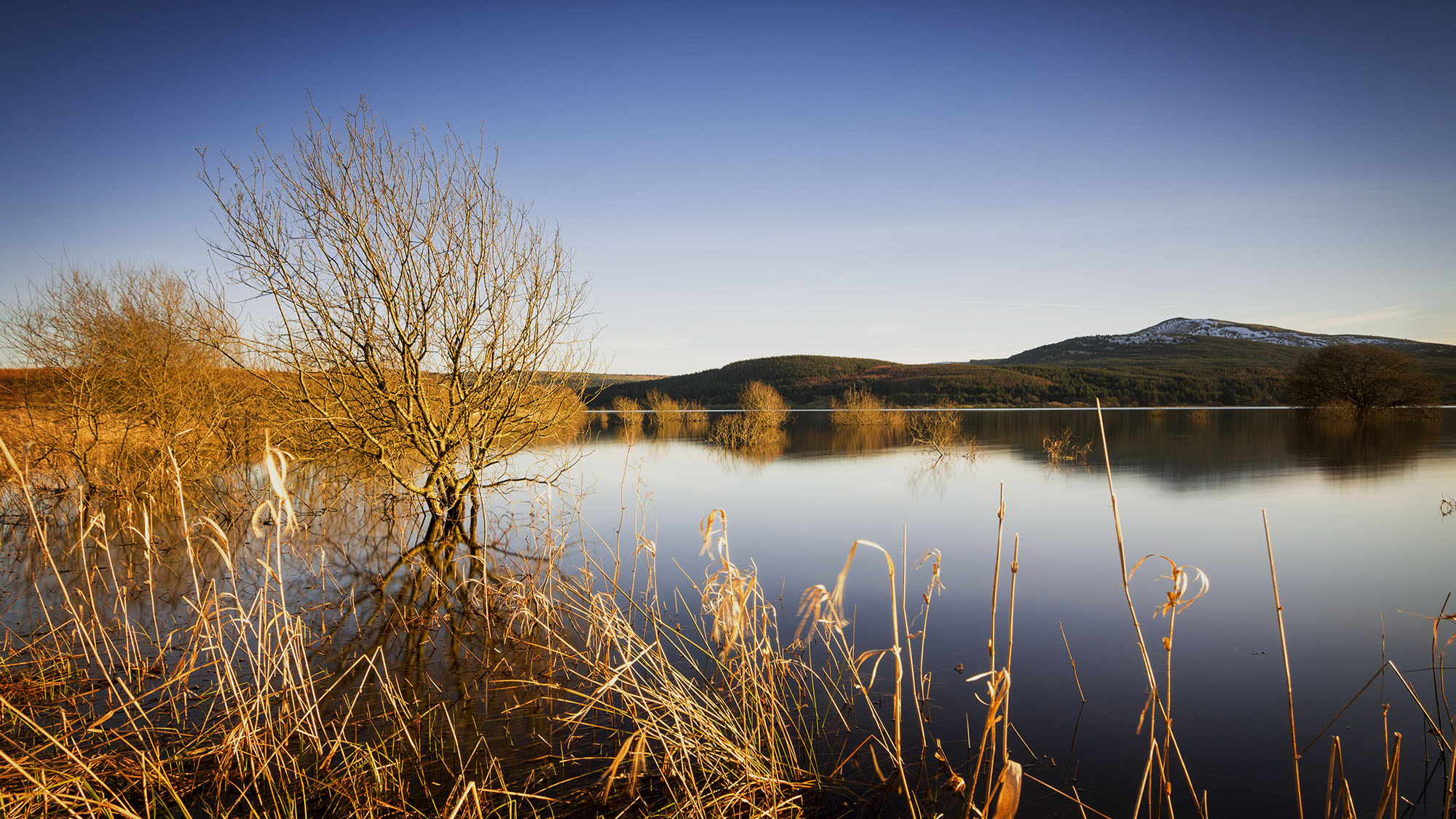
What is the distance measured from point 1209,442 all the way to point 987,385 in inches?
1945

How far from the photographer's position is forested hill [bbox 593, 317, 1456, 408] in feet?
219

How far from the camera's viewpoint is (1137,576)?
7.88m

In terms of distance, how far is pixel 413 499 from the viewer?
9250 millimetres

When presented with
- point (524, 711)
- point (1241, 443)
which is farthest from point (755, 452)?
point (524, 711)

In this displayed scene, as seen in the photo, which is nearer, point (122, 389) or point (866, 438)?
point (122, 389)

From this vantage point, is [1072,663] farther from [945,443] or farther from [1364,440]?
[1364,440]

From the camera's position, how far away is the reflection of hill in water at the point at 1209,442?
16125mm

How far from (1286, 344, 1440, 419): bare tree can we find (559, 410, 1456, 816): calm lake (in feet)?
73.6

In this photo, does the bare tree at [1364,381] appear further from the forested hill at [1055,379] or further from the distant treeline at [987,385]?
the distant treeline at [987,385]

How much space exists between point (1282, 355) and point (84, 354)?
14152cm

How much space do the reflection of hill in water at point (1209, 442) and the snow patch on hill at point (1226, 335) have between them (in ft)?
354

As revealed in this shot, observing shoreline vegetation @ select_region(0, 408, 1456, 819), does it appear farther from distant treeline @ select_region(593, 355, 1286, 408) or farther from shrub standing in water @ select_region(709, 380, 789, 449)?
distant treeline @ select_region(593, 355, 1286, 408)

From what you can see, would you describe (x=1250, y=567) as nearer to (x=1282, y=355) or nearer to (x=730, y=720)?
(x=730, y=720)

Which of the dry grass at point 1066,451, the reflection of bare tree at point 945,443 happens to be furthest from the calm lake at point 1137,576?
the reflection of bare tree at point 945,443
